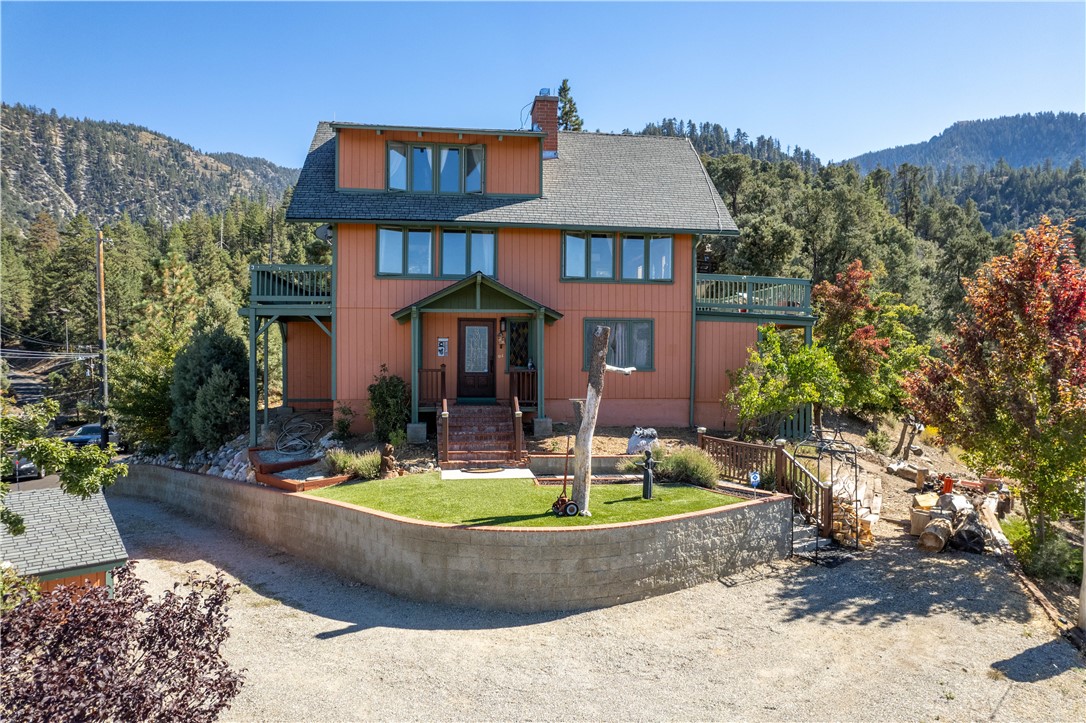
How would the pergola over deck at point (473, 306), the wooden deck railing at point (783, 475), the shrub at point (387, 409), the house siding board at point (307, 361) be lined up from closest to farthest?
the wooden deck railing at point (783, 475), the shrub at point (387, 409), the pergola over deck at point (473, 306), the house siding board at point (307, 361)

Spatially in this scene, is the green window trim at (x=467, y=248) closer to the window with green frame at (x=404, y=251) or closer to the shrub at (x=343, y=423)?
the window with green frame at (x=404, y=251)

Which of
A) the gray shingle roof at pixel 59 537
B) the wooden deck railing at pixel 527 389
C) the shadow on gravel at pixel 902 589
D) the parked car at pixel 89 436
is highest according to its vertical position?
the wooden deck railing at pixel 527 389

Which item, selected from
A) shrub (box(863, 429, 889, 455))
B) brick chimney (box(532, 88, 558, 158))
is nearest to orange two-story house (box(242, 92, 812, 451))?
brick chimney (box(532, 88, 558, 158))

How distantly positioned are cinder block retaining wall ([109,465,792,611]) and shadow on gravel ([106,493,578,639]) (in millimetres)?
243

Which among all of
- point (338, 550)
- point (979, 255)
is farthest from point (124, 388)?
point (979, 255)

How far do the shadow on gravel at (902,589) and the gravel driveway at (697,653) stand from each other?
4cm

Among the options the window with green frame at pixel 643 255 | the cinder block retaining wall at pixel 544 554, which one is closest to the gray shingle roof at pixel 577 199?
the window with green frame at pixel 643 255

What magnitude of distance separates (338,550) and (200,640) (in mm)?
6476

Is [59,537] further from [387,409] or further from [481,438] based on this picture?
[481,438]

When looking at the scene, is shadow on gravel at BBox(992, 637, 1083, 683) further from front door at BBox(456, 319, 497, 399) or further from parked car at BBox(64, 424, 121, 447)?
parked car at BBox(64, 424, 121, 447)

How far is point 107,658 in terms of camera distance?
498 centimetres

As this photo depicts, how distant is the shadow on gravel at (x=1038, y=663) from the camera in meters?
8.16

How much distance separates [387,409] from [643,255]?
8381mm

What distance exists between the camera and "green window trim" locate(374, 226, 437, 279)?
17.7 m
